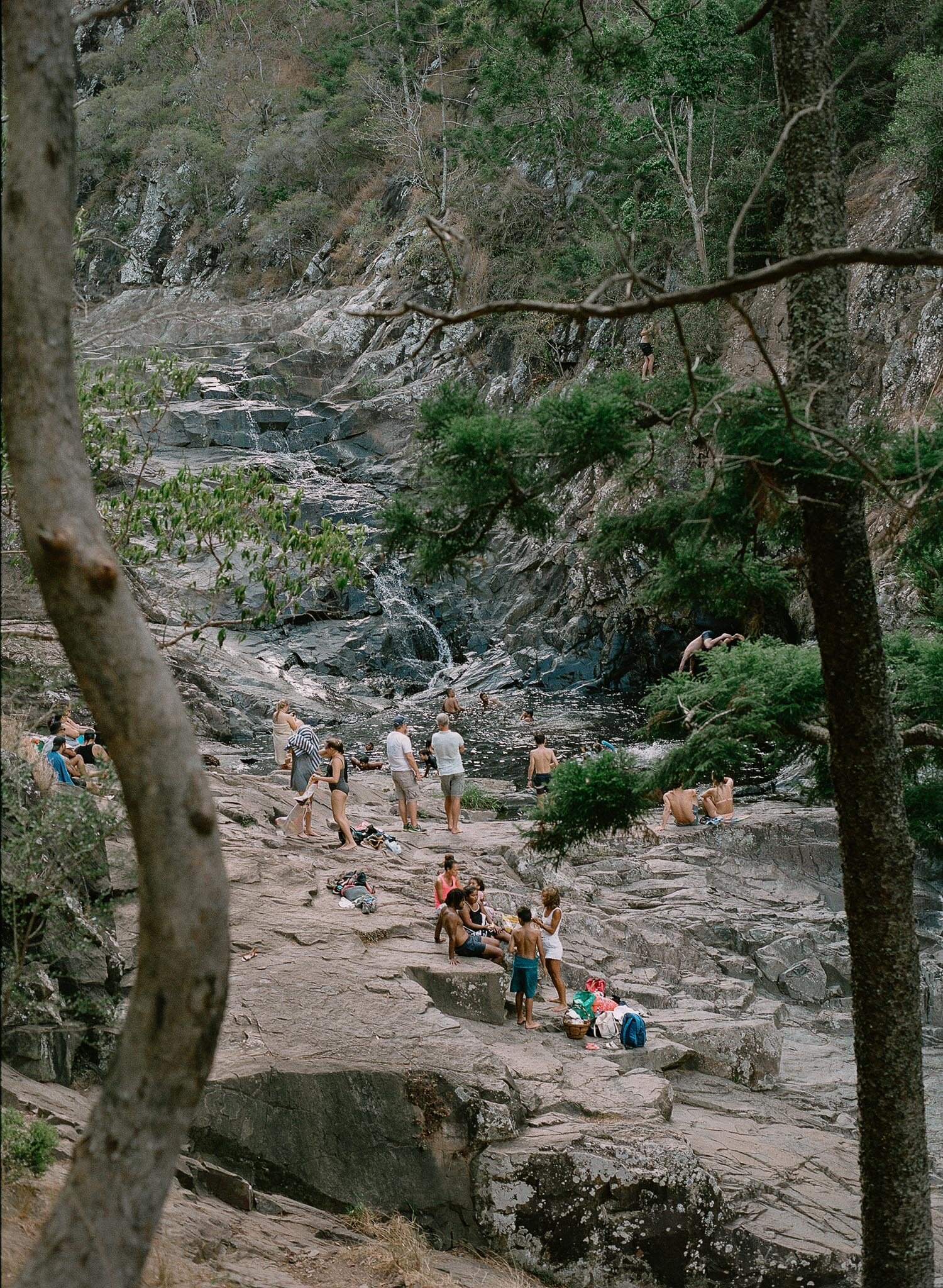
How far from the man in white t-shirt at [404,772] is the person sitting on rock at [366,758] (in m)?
3.58

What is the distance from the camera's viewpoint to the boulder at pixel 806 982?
12.3m

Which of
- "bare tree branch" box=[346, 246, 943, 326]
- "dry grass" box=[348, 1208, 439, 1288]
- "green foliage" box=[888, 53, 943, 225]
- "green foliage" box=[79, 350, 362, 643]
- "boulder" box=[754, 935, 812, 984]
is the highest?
"green foliage" box=[888, 53, 943, 225]

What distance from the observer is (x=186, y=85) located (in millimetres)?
62406

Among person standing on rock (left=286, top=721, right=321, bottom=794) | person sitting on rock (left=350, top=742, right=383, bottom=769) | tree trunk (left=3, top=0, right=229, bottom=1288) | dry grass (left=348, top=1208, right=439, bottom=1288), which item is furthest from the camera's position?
person sitting on rock (left=350, top=742, right=383, bottom=769)

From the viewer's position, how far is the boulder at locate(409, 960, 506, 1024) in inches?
388

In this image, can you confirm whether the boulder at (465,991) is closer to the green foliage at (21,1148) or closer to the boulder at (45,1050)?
the boulder at (45,1050)

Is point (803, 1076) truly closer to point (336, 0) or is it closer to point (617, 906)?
point (617, 906)

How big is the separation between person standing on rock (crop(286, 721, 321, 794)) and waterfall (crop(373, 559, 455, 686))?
701 inches

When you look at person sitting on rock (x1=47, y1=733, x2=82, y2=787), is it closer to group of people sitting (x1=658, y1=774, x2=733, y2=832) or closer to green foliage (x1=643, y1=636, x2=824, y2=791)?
green foliage (x1=643, y1=636, x2=824, y2=791)

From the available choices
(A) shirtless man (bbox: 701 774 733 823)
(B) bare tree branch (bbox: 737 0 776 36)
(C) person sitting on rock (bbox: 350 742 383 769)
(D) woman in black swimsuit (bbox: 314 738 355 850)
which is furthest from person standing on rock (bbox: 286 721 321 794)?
(B) bare tree branch (bbox: 737 0 776 36)

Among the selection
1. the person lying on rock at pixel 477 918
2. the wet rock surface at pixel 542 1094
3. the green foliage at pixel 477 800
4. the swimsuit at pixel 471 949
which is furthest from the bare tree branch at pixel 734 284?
the green foliage at pixel 477 800

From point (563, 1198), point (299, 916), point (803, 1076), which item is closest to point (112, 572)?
point (563, 1198)

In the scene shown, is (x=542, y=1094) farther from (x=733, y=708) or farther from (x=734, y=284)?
(x=734, y=284)

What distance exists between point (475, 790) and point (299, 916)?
31.4ft
